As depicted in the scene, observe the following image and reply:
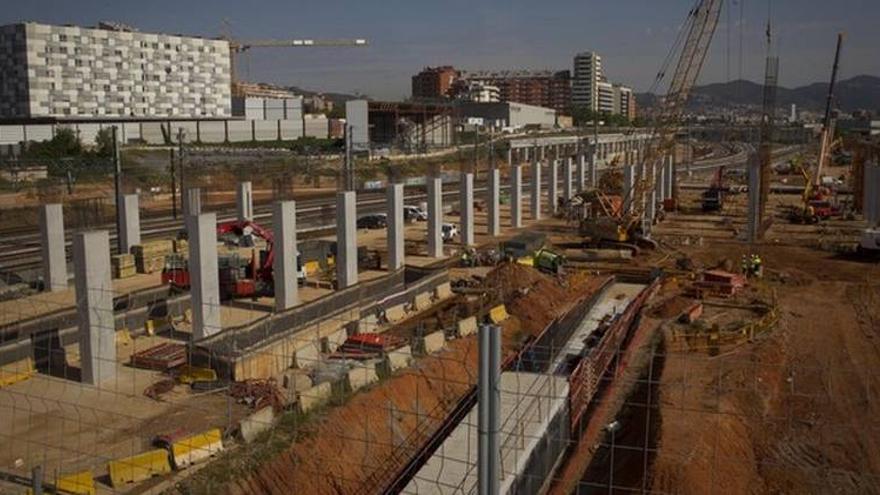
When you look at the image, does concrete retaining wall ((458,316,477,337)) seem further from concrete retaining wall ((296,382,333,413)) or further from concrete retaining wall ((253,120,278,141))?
concrete retaining wall ((253,120,278,141))

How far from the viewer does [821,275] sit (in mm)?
21000

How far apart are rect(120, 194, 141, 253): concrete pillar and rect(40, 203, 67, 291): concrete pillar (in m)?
3.08

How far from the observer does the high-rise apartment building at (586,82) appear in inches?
6308

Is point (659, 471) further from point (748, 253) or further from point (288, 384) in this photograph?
point (748, 253)

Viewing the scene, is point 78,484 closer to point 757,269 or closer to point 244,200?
point 244,200

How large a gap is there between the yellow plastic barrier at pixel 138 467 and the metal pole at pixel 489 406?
526 centimetres

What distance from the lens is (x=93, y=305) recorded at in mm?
10594

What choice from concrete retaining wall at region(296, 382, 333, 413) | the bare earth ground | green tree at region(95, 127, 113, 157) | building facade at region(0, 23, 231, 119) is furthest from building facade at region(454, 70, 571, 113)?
concrete retaining wall at region(296, 382, 333, 413)

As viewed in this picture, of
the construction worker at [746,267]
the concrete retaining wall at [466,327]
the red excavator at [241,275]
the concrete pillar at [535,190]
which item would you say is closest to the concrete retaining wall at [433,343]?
the concrete retaining wall at [466,327]

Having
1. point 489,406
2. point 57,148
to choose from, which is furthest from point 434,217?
point 57,148

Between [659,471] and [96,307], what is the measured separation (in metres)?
7.16

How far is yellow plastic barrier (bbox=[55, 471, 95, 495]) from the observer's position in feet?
23.9

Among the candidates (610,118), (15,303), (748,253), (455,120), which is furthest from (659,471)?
(610,118)

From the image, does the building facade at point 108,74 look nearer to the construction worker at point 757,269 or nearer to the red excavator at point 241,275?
the red excavator at point 241,275
